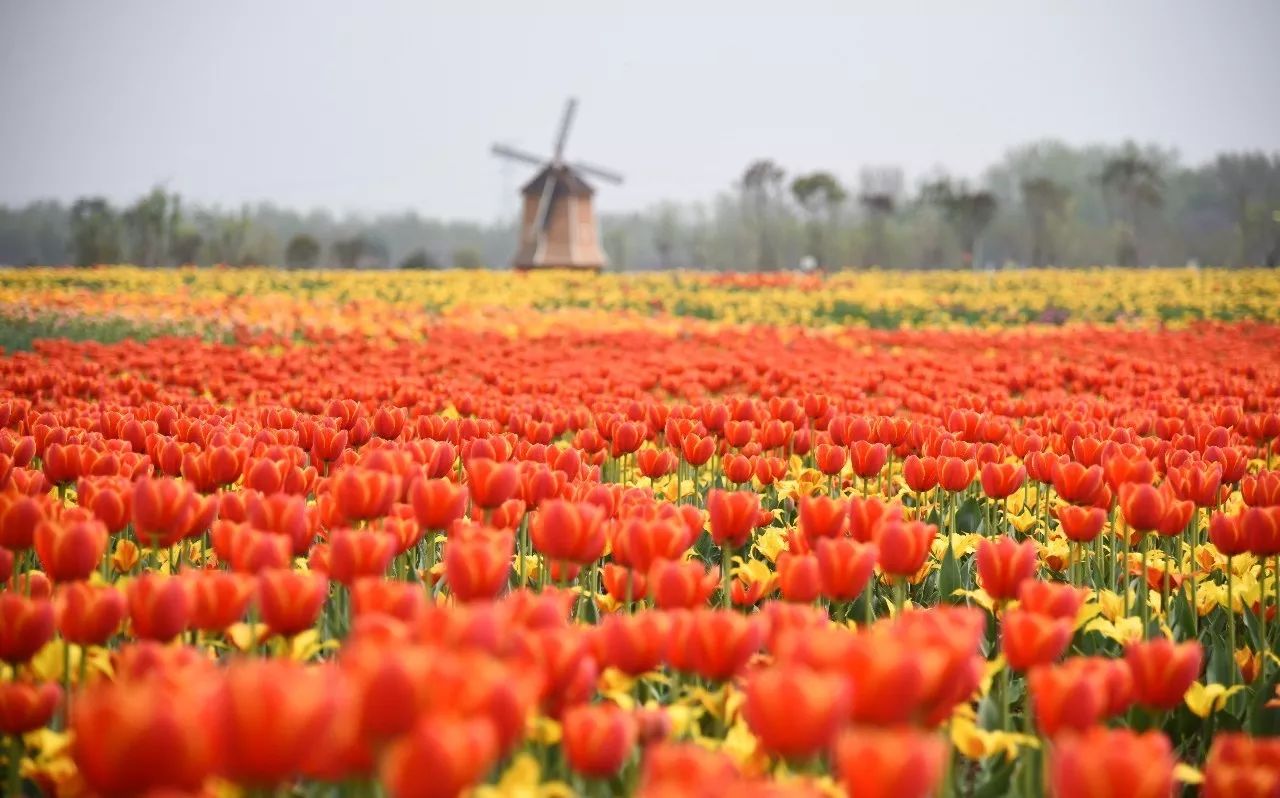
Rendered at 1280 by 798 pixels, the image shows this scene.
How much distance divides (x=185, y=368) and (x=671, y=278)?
27164 mm

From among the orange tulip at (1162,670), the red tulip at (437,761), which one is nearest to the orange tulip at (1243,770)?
the orange tulip at (1162,670)

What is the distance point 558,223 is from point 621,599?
4056 cm

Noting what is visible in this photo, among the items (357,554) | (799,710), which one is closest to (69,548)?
(357,554)

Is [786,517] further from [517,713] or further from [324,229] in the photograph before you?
[324,229]

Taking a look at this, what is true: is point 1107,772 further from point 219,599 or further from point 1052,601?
point 219,599

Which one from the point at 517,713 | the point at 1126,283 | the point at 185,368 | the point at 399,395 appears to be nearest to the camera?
the point at 517,713

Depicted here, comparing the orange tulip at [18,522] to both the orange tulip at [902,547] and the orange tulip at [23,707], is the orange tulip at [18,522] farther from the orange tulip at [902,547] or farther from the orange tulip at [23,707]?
the orange tulip at [902,547]

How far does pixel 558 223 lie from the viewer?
42719 mm

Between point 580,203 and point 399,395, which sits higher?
point 580,203

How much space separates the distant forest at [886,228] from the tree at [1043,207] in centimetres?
11

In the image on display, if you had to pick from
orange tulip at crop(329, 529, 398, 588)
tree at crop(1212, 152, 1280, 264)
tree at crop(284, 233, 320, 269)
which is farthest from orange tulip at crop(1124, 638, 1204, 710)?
tree at crop(1212, 152, 1280, 264)

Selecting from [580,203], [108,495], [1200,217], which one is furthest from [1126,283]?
[1200,217]

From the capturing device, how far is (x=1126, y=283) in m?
31.8

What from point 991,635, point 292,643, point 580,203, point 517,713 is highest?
point 580,203
